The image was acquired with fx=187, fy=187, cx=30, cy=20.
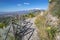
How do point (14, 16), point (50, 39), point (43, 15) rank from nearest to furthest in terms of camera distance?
point (14, 16) → point (50, 39) → point (43, 15)

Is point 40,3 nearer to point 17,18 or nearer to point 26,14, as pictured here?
point 26,14

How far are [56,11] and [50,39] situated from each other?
434 mm

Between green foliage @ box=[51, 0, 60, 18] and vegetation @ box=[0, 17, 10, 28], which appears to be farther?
green foliage @ box=[51, 0, 60, 18]

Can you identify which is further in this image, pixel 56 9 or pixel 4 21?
pixel 56 9

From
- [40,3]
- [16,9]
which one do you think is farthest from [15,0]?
[40,3]

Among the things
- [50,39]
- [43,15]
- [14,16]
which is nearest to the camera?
[14,16]

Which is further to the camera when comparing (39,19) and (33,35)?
(39,19)

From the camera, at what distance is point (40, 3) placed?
281cm

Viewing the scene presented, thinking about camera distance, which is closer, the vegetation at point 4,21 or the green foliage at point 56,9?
the vegetation at point 4,21

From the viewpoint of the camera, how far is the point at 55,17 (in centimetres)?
282

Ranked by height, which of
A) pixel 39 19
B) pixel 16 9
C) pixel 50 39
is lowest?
pixel 50 39

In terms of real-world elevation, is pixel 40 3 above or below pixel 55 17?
above

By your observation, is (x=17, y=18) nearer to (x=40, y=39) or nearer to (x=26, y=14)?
(x=26, y=14)

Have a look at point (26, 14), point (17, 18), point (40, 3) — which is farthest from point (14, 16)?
point (40, 3)
